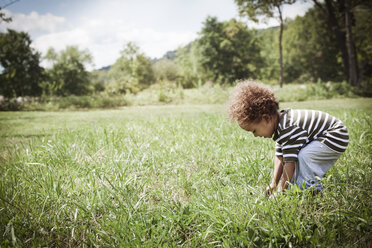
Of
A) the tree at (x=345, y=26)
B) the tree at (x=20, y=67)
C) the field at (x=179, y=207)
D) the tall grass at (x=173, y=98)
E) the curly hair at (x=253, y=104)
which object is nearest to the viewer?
the field at (x=179, y=207)

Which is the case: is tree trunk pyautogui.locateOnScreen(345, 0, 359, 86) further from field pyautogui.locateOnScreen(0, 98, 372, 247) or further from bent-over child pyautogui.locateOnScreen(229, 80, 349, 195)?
bent-over child pyautogui.locateOnScreen(229, 80, 349, 195)

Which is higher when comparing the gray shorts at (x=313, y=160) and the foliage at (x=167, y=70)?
the foliage at (x=167, y=70)

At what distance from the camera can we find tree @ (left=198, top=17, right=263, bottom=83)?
3512 centimetres

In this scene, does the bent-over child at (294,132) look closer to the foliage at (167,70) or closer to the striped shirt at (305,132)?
the striped shirt at (305,132)

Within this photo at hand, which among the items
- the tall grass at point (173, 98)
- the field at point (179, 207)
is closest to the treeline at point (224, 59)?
the tall grass at point (173, 98)

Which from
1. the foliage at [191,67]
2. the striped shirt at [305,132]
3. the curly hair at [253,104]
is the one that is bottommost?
the striped shirt at [305,132]

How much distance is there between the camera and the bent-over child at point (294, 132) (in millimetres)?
1859

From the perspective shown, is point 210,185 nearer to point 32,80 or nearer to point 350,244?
point 350,244

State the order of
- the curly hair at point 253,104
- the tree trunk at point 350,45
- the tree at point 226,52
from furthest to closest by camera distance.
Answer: the tree at point 226,52 → the tree trunk at point 350,45 → the curly hair at point 253,104

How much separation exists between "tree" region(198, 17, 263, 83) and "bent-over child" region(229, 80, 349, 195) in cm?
3308

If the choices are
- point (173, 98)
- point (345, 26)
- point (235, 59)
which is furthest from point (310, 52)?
point (173, 98)

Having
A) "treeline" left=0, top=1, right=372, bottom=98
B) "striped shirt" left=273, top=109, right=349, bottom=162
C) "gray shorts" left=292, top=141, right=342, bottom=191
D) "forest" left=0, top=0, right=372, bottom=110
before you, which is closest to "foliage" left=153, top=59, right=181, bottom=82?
"forest" left=0, top=0, right=372, bottom=110

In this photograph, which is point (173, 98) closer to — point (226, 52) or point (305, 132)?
point (305, 132)

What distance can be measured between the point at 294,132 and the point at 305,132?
0.38ft
